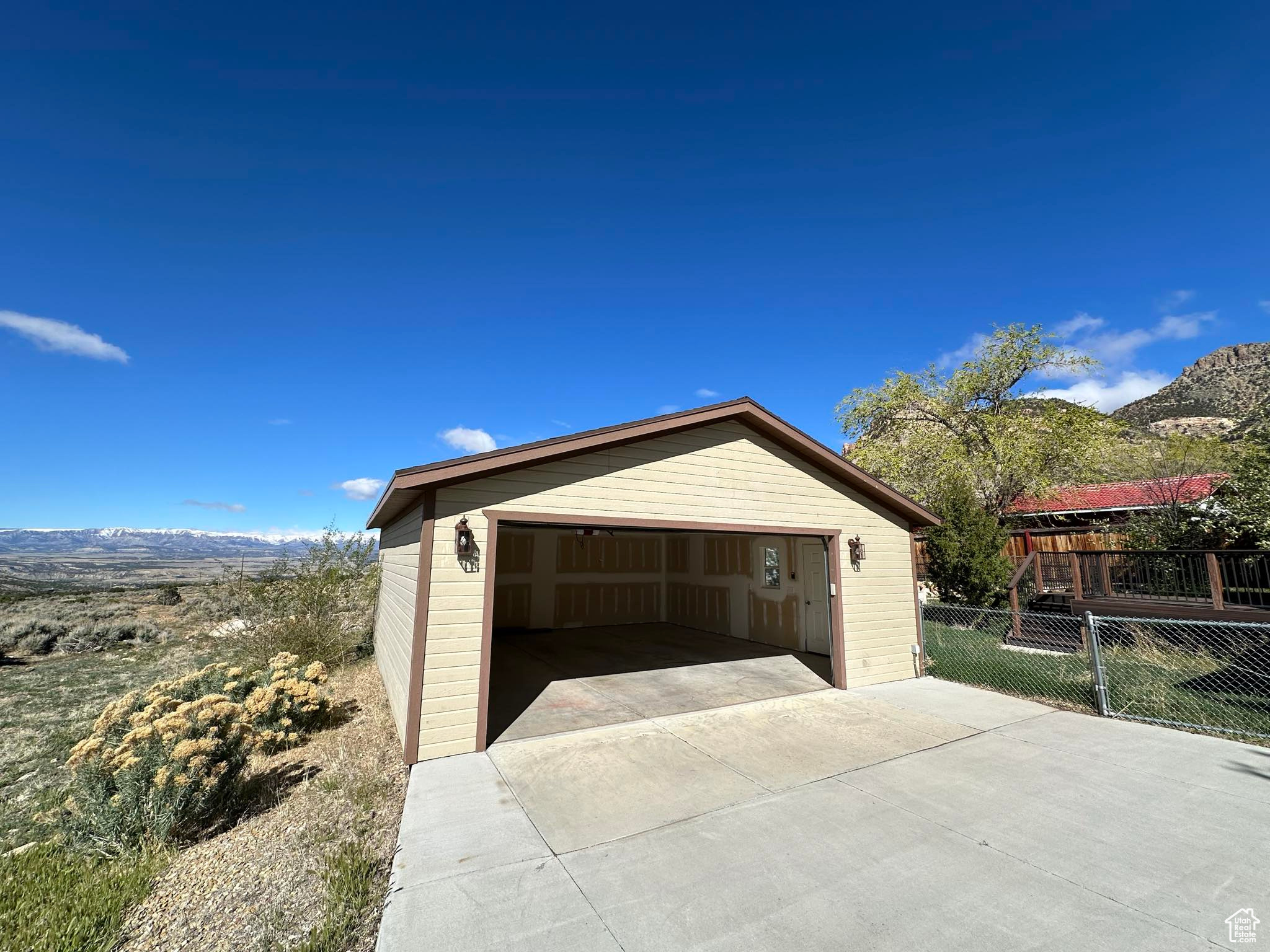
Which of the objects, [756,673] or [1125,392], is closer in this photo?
[756,673]

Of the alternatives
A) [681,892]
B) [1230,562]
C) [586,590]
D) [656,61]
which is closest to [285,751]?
[681,892]

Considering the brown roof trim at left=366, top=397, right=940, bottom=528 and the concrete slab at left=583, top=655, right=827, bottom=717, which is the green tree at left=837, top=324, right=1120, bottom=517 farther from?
the concrete slab at left=583, top=655, right=827, bottom=717

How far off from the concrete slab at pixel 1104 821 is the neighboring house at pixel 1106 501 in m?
14.1

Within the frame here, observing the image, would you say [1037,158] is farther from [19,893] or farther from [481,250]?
[19,893]

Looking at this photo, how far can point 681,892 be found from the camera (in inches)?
122

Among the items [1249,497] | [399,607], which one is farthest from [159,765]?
[1249,497]

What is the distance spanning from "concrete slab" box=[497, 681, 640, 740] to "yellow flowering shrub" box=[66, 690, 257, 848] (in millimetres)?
2692

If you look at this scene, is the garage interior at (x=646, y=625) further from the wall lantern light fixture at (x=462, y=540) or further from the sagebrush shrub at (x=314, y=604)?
the sagebrush shrub at (x=314, y=604)

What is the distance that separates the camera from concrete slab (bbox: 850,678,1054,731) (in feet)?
21.6

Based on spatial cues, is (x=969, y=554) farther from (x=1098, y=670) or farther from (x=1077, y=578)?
(x=1098, y=670)

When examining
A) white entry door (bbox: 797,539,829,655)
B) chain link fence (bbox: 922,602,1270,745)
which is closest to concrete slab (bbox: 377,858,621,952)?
chain link fence (bbox: 922,602,1270,745)

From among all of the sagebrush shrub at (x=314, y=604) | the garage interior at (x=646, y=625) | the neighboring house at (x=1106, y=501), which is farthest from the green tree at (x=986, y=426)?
the sagebrush shrub at (x=314, y=604)

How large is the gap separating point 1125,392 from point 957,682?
52795mm
